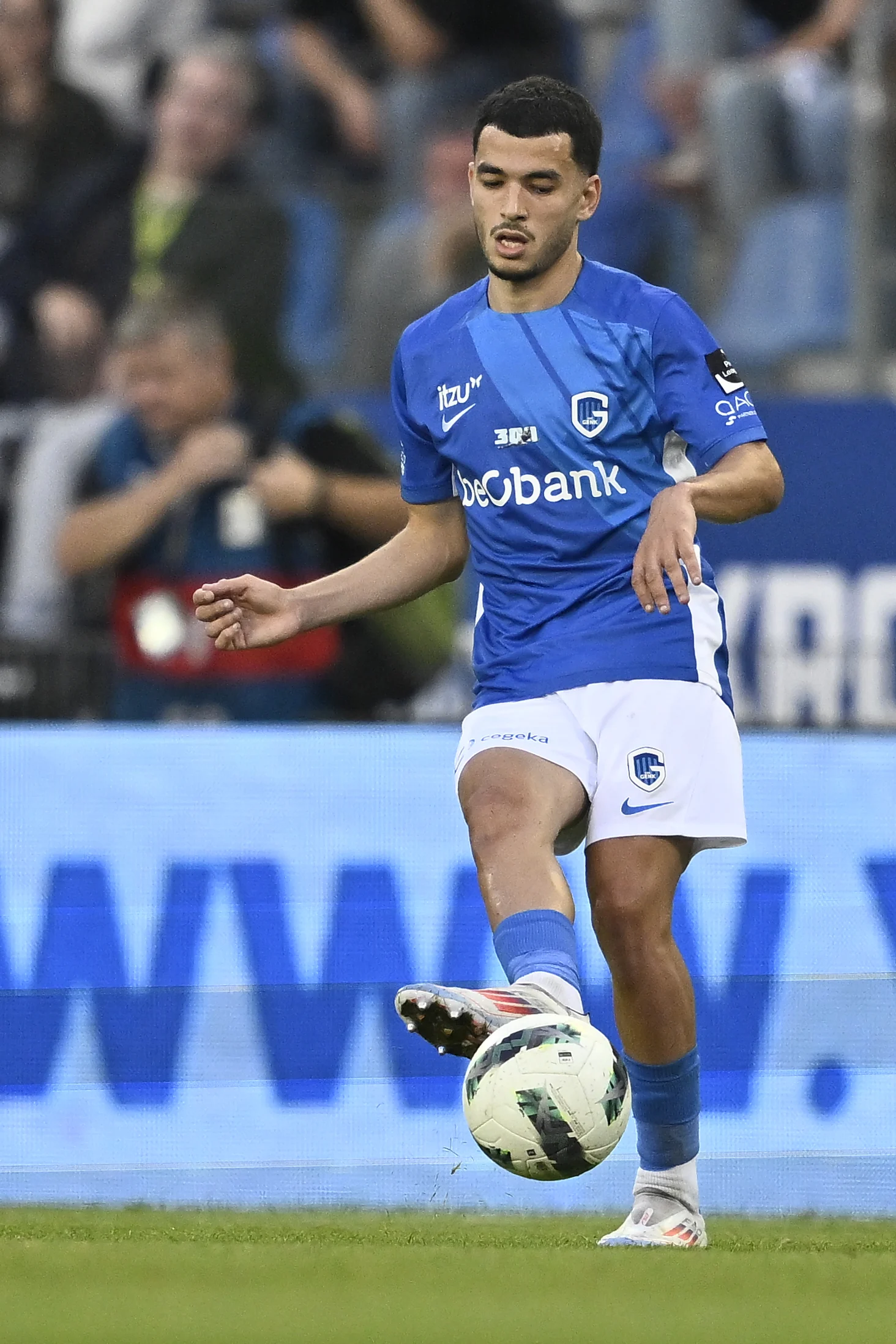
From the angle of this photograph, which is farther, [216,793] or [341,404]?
[341,404]

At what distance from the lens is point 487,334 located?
4562mm

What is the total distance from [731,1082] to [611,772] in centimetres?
183

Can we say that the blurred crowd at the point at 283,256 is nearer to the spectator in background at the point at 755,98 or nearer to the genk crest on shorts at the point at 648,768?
the spectator in background at the point at 755,98

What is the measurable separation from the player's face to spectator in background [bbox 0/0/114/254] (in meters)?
7.10

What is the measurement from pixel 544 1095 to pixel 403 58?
8.36m

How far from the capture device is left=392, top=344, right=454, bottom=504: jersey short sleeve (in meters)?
4.76

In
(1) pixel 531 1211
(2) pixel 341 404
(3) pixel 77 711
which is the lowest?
(1) pixel 531 1211

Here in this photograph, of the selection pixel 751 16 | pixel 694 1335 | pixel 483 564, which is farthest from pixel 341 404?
pixel 694 1335

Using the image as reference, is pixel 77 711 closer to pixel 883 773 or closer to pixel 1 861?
pixel 1 861

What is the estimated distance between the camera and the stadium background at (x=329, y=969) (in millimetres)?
5883

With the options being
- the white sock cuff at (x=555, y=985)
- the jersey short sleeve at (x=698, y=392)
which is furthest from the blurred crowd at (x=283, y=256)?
the white sock cuff at (x=555, y=985)

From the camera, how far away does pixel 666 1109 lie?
184 inches

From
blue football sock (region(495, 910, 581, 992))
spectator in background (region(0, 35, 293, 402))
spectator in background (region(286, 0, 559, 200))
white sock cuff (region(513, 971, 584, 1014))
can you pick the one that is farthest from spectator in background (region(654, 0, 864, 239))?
white sock cuff (region(513, 971, 584, 1014))

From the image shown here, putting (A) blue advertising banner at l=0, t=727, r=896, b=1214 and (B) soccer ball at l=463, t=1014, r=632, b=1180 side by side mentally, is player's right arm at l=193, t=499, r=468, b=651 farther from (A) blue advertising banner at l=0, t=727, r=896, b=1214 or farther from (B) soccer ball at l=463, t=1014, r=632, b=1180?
(A) blue advertising banner at l=0, t=727, r=896, b=1214
